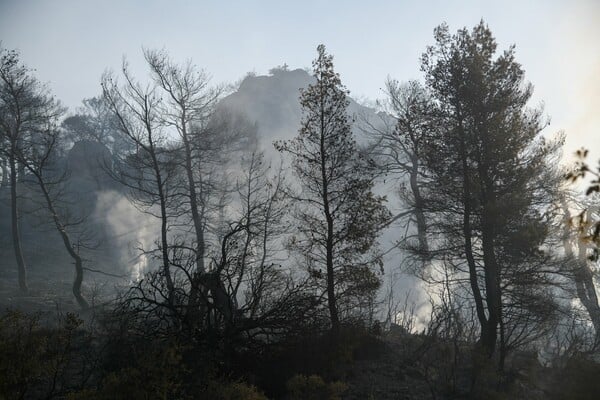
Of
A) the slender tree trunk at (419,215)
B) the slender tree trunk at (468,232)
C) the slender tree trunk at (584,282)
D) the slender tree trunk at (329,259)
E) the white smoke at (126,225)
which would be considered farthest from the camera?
the white smoke at (126,225)

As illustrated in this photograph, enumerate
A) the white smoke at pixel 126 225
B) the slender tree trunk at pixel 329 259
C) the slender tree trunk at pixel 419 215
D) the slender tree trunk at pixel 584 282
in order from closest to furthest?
the slender tree trunk at pixel 329 259 → the slender tree trunk at pixel 584 282 → the slender tree trunk at pixel 419 215 → the white smoke at pixel 126 225

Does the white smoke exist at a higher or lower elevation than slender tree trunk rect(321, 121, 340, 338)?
higher

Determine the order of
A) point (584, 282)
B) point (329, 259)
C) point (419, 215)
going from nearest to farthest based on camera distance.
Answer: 1. point (329, 259)
2. point (584, 282)
3. point (419, 215)

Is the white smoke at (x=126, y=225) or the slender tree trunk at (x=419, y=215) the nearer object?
the slender tree trunk at (x=419, y=215)

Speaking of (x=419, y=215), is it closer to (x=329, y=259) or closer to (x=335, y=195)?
(x=335, y=195)

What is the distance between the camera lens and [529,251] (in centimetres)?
1104

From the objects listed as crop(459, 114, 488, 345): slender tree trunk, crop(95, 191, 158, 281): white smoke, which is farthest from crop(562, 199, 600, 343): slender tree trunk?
crop(95, 191, 158, 281): white smoke

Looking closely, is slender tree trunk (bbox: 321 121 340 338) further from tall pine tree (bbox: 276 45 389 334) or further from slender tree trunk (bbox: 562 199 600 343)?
slender tree trunk (bbox: 562 199 600 343)

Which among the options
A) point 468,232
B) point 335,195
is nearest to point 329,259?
point 335,195

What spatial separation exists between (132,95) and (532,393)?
52.8 feet

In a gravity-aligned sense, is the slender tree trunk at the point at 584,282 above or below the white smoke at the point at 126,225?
below

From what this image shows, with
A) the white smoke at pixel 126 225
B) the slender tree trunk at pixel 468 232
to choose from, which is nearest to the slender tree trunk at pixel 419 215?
the slender tree trunk at pixel 468 232

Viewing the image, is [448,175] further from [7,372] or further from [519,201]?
[7,372]

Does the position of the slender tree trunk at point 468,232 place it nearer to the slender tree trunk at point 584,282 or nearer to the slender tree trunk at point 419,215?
the slender tree trunk at point 419,215
